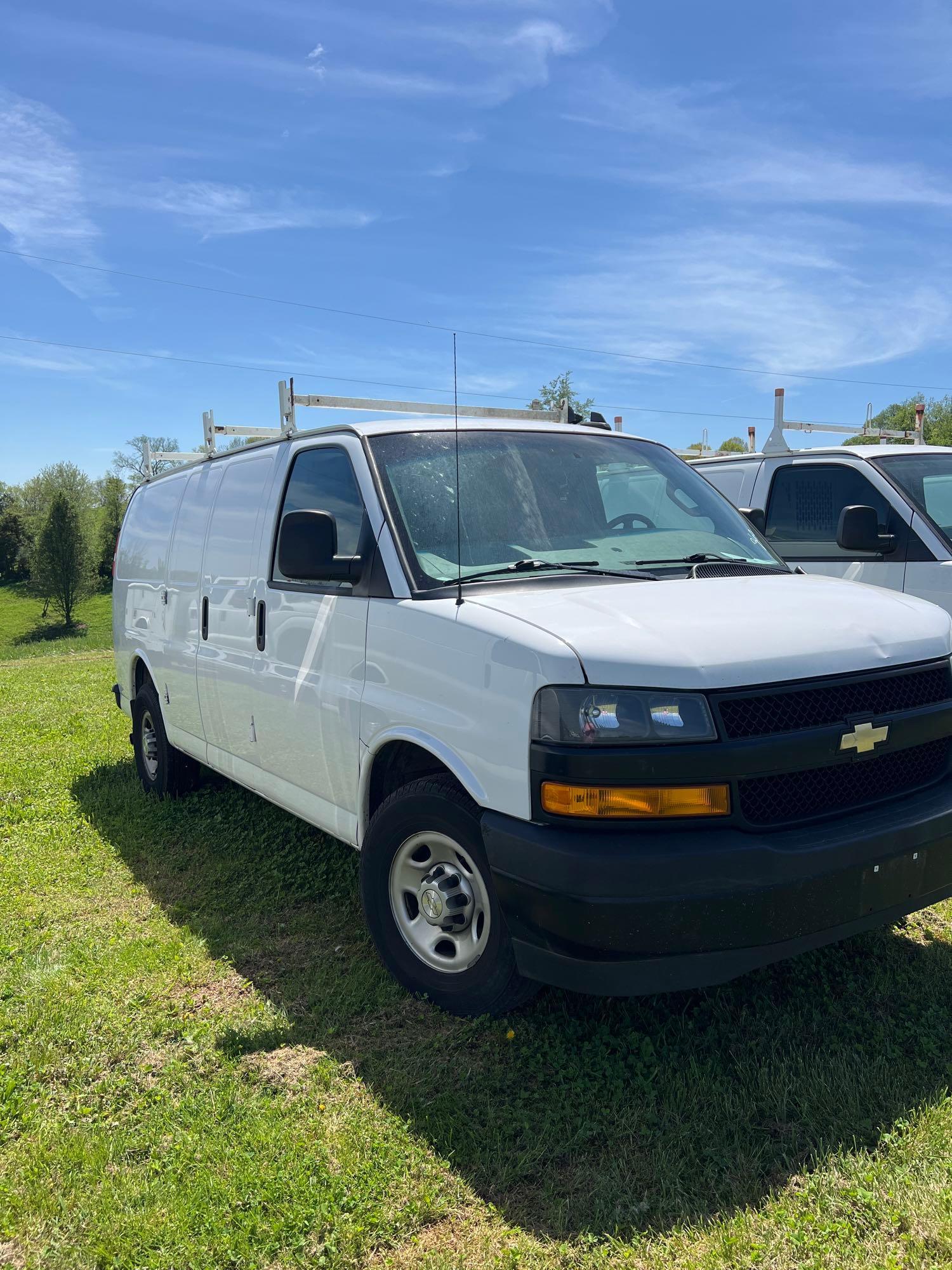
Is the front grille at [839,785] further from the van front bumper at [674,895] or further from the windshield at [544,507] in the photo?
the windshield at [544,507]

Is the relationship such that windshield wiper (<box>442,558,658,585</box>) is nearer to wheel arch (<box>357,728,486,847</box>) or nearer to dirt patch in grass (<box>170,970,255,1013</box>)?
wheel arch (<box>357,728,486,847</box>)

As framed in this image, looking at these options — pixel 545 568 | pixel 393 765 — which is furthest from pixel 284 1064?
pixel 545 568

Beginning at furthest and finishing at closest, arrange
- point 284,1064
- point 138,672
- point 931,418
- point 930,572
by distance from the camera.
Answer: point 931,418 < point 138,672 < point 930,572 < point 284,1064

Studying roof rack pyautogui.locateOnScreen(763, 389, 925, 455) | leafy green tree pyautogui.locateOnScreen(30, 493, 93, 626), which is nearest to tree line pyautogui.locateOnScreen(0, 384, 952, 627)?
leafy green tree pyautogui.locateOnScreen(30, 493, 93, 626)

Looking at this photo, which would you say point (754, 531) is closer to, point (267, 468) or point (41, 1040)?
point (267, 468)

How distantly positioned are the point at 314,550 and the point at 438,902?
1.38m

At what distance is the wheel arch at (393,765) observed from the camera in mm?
3463

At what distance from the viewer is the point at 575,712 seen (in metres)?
2.91

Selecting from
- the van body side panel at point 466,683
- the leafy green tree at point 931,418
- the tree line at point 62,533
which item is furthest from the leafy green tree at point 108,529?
the van body side panel at point 466,683

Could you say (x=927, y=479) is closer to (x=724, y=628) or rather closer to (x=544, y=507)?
(x=544, y=507)

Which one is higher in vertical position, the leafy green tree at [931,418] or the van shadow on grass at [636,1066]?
the leafy green tree at [931,418]

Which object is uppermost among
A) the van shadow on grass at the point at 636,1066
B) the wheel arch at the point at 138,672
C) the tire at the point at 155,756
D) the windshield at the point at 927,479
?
the windshield at the point at 927,479

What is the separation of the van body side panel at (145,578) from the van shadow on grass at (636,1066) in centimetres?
240

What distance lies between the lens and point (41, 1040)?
361 centimetres
